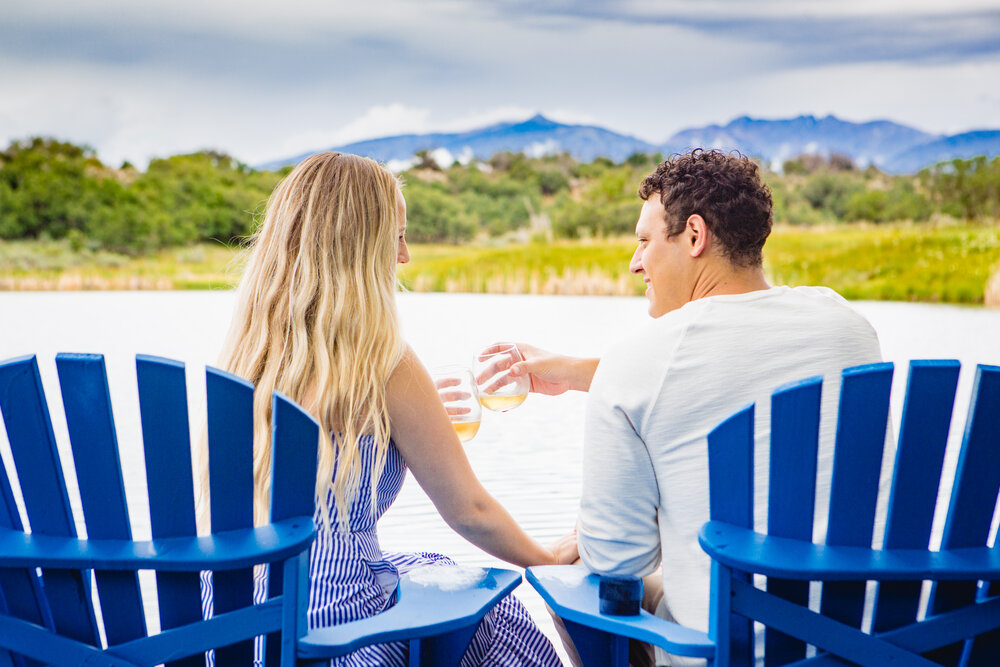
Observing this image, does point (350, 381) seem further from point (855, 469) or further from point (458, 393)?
point (855, 469)

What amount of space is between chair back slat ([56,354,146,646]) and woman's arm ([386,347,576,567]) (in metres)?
0.43

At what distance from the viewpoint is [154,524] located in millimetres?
1098

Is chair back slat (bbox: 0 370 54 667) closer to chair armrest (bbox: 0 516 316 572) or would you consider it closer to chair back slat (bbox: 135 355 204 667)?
chair armrest (bbox: 0 516 316 572)

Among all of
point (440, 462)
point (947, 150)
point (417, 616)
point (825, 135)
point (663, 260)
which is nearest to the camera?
point (417, 616)

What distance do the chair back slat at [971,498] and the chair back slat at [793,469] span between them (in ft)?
0.60

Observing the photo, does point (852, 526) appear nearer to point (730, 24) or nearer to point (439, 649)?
point (439, 649)

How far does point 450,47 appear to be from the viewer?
25.6m

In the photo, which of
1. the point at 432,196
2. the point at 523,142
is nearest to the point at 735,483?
the point at 432,196

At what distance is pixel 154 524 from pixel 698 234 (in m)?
0.93

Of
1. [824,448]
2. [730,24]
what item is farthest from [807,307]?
[730,24]

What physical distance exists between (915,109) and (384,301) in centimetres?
2374

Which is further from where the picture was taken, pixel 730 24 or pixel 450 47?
pixel 450 47

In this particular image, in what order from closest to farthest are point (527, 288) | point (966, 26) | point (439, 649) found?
point (439, 649)
point (527, 288)
point (966, 26)

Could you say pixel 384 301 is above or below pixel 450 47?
below
